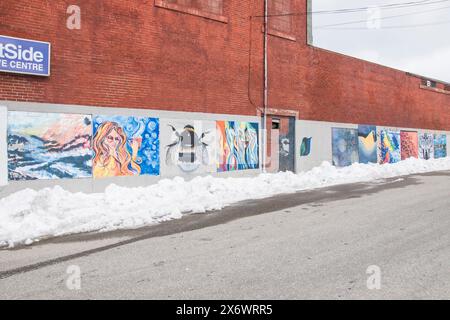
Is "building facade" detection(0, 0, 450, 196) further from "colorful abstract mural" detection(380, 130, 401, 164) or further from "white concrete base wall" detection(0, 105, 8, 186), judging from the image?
"colorful abstract mural" detection(380, 130, 401, 164)

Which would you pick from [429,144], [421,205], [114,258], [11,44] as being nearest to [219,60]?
[11,44]

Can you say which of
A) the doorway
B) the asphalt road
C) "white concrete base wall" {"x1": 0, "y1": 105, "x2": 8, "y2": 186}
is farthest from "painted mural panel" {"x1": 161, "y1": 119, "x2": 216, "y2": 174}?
the asphalt road

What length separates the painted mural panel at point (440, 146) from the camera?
3185 cm

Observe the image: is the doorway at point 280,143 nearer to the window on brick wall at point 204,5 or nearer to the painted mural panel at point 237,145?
the painted mural panel at point 237,145

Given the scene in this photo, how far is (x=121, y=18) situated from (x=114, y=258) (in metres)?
9.38

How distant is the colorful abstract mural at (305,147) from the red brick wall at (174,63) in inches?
50.8

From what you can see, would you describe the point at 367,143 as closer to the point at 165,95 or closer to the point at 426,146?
the point at 426,146

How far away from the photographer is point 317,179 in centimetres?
1677

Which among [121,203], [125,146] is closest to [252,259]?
[121,203]

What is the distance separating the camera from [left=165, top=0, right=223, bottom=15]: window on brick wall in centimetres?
1494

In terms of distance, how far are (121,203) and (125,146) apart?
3002 millimetres

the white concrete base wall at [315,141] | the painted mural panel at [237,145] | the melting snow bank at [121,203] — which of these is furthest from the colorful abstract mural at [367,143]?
the painted mural panel at [237,145]

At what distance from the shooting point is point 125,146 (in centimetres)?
1342

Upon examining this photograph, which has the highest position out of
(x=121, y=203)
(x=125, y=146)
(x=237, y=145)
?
(x=237, y=145)
